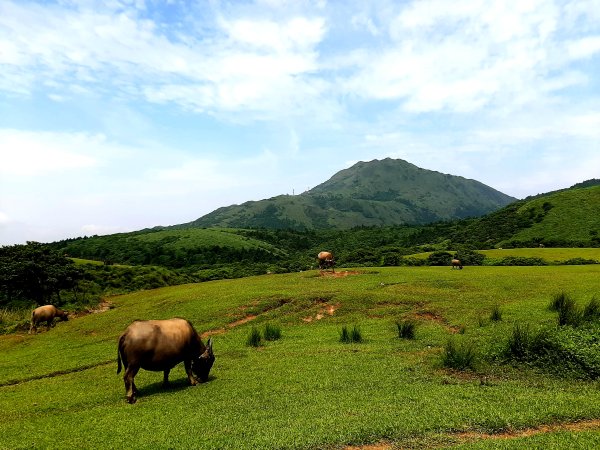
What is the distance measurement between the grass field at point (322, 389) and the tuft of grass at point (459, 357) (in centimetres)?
38

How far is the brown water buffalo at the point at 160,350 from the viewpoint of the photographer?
608 inches

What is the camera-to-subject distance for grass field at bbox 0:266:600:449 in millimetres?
11148

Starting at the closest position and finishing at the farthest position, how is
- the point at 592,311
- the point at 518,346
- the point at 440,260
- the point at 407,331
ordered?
the point at 518,346, the point at 592,311, the point at 407,331, the point at 440,260

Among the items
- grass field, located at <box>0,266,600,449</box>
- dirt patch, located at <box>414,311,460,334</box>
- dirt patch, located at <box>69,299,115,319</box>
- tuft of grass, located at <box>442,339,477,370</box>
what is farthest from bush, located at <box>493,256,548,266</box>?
dirt patch, located at <box>69,299,115,319</box>

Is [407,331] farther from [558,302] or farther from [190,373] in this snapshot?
[190,373]

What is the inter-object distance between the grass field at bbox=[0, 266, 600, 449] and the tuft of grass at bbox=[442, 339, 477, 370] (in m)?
0.38

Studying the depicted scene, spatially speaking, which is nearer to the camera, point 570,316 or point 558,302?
point 570,316

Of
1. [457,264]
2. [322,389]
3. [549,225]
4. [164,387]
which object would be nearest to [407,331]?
[322,389]

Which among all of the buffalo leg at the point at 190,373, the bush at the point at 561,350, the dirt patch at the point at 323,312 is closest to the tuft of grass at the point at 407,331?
the bush at the point at 561,350

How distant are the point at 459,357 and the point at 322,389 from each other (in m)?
6.24

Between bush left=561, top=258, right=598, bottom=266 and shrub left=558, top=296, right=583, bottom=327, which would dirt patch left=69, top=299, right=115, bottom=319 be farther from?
bush left=561, top=258, right=598, bottom=266

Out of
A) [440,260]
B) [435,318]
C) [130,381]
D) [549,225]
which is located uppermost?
[549,225]

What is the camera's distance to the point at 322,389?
15398 millimetres

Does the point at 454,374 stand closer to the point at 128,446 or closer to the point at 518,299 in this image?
the point at 128,446
